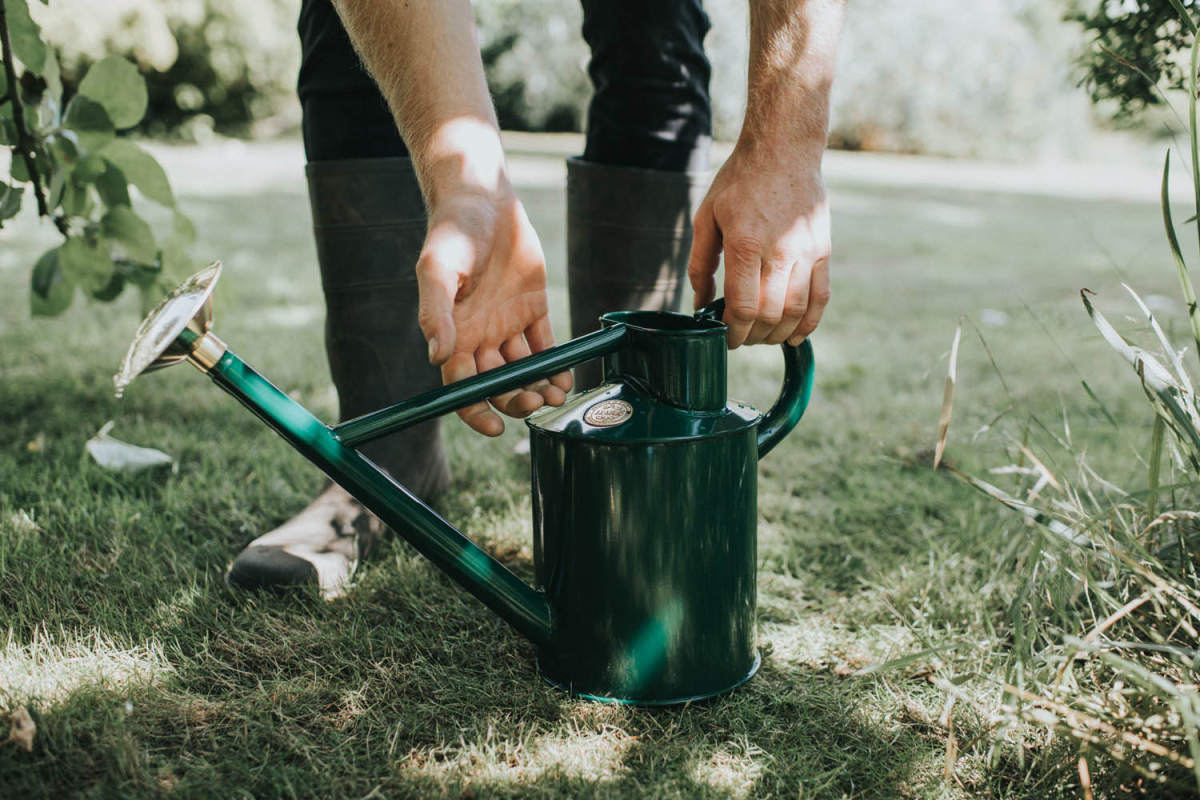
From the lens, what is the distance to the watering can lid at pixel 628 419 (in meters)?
0.97

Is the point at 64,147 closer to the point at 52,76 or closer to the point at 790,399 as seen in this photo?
the point at 52,76

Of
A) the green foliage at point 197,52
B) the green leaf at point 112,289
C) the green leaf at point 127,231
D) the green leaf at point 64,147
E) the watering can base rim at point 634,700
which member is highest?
the green foliage at point 197,52

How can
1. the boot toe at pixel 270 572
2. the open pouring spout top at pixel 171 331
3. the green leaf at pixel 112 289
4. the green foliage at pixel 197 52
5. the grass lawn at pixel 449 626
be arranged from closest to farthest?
1. the open pouring spout top at pixel 171 331
2. the grass lawn at pixel 449 626
3. the boot toe at pixel 270 572
4. the green leaf at pixel 112 289
5. the green foliage at pixel 197 52

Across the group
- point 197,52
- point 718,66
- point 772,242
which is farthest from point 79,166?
point 718,66

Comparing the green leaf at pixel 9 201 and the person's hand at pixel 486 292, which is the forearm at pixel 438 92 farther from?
the green leaf at pixel 9 201

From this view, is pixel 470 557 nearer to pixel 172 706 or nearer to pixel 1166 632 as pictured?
pixel 172 706

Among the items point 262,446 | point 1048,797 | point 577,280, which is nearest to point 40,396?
point 262,446

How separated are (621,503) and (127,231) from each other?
3.71 ft

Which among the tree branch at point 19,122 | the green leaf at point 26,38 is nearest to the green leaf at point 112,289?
the tree branch at point 19,122

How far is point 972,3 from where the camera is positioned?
1123 cm

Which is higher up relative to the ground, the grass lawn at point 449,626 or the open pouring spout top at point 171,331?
the open pouring spout top at point 171,331

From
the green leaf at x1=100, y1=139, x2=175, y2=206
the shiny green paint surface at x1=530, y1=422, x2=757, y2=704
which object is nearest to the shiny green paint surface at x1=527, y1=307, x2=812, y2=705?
the shiny green paint surface at x1=530, y1=422, x2=757, y2=704

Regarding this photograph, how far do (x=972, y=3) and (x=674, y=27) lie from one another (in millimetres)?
11534

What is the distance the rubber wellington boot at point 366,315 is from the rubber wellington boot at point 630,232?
291mm
